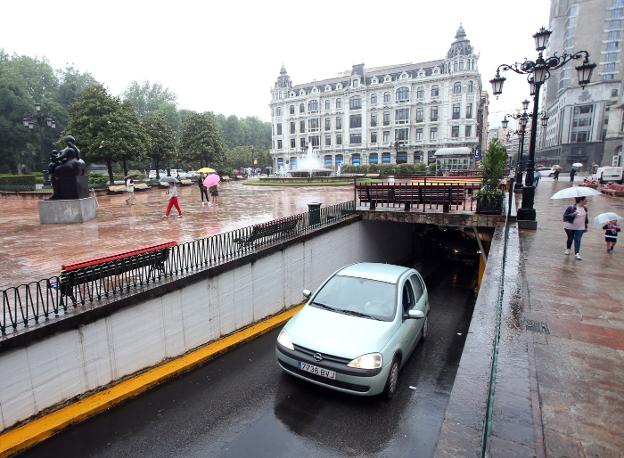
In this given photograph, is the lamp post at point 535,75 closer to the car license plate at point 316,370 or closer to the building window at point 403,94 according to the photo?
the car license plate at point 316,370

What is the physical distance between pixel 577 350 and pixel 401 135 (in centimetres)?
6481

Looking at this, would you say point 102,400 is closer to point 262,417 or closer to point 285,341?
point 262,417

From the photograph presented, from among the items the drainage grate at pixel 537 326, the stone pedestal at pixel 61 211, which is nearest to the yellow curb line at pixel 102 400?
the drainage grate at pixel 537 326

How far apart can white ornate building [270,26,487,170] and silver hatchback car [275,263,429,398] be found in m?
49.1

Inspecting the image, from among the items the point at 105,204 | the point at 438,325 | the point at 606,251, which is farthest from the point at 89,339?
the point at 105,204

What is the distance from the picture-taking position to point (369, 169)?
56188 mm

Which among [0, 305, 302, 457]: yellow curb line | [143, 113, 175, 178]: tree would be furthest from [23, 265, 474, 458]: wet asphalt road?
[143, 113, 175, 178]: tree

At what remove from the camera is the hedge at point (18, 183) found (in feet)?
92.7

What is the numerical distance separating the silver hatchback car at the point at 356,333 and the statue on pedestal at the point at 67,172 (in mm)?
11524

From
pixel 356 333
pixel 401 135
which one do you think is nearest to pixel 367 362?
pixel 356 333

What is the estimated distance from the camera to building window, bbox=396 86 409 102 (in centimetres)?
6456

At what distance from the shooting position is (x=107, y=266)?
664cm

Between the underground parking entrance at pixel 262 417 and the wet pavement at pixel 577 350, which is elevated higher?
the wet pavement at pixel 577 350

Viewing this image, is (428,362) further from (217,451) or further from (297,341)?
(217,451)
